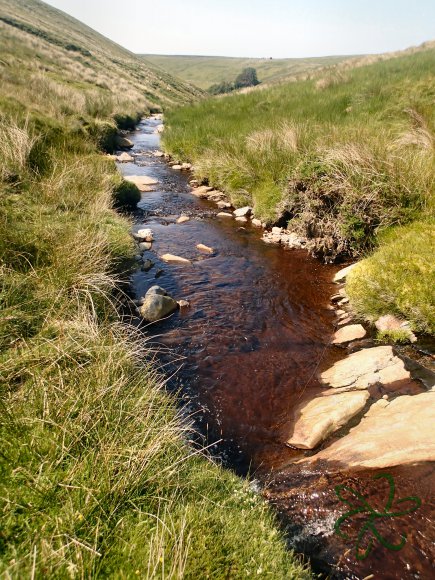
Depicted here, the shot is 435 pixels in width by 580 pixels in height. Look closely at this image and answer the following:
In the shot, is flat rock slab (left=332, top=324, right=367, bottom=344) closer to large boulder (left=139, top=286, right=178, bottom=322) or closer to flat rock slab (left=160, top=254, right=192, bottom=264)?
large boulder (left=139, top=286, right=178, bottom=322)

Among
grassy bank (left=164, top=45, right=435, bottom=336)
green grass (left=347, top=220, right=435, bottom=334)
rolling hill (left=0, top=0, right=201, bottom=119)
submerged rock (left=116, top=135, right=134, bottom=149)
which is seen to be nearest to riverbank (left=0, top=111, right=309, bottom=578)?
green grass (left=347, top=220, right=435, bottom=334)

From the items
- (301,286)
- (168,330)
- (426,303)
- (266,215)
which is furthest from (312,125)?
(168,330)

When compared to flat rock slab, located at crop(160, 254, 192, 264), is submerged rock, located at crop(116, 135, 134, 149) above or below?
above

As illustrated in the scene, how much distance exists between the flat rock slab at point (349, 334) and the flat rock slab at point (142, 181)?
878 cm

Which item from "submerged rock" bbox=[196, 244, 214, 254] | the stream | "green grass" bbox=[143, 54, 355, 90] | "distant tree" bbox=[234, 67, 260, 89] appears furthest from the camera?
"green grass" bbox=[143, 54, 355, 90]

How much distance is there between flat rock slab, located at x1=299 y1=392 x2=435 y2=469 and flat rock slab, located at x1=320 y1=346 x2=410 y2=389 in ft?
1.40

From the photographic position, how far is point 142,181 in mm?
12117

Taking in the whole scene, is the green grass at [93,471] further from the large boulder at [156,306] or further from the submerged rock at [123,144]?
the submerged rock at [123,144]

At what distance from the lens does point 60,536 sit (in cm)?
168

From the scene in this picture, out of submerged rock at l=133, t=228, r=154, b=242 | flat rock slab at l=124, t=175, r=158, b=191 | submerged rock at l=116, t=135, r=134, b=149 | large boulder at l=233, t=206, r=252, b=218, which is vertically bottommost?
submerged rock at l=133, t=228, r=154, b=242

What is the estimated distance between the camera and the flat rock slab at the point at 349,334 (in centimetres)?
482

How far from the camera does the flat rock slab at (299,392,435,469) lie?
2.76 meters

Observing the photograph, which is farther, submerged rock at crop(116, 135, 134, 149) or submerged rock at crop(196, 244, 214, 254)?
submerged rock at crop(116, 135, 134, 149)

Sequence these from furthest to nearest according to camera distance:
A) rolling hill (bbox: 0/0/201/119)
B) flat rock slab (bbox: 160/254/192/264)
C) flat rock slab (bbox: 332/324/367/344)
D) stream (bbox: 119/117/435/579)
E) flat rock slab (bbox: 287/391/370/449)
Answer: rolling hill (bbox: 0/0/201/119)
flat rock slab (bbox: 160/254/192/264)
flat rock slab (bbox: 332/324/367/344)
flat rock slab (bbox: 287/391/370/449)
stream (bbox: 119/117/435/579)
